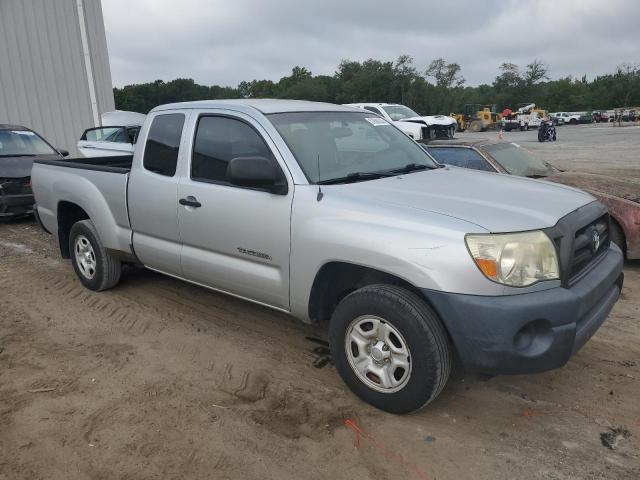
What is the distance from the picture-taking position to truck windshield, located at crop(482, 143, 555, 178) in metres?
6.25

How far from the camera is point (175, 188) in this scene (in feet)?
13.1

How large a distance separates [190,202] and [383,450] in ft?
7.22

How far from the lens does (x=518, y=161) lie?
6457 millimetres

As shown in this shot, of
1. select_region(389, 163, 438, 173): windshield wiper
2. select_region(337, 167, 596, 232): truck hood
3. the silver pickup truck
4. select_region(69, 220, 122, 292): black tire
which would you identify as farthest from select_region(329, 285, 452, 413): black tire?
select_region(69, 220, 122, 292): black tire

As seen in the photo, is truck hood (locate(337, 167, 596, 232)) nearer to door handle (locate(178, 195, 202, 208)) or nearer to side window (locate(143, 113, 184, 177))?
door handle (locate(178, 195, 202, 208))

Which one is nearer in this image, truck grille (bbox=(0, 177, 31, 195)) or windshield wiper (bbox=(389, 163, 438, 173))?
windshield wiper (bbox=(389, 163, 438, 173))

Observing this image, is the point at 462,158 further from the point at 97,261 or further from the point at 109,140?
the point at 109,140

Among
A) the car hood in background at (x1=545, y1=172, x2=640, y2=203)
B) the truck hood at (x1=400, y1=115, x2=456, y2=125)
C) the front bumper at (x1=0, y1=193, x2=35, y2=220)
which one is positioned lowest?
the front bumper at (x1=0, y1=193, x2=35, y2=220)

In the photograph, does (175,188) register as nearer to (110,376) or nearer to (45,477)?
(110,376)

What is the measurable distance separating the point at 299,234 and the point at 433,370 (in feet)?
3.69

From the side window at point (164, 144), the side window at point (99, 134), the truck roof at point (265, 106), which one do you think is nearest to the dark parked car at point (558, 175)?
the truck roof at point (265, 106)

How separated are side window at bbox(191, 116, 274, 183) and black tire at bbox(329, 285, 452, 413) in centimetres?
129

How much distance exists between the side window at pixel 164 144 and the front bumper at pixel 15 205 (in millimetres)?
5396

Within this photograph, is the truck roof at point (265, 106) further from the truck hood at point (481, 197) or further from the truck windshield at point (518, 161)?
the truck windshield at point (518, 161)
